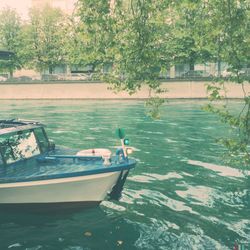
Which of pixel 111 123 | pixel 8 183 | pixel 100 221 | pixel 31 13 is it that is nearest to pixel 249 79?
pixel 100 221

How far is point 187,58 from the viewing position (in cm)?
6344

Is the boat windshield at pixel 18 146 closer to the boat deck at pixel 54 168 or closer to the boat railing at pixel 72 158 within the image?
the boat deck at pixel 54 168

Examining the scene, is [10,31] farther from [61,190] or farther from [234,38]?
[234,38]

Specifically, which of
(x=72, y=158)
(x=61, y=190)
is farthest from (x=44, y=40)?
(x=61, y=190)

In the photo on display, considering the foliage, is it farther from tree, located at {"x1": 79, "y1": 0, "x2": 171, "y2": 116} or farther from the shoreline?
the shoreline

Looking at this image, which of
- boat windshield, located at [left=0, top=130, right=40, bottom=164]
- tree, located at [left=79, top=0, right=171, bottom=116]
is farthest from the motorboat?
tree, located at [left=79, top=0, right=171, bottom=116]

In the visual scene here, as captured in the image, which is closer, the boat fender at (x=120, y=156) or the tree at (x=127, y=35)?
the tree at (x=127, y=35)

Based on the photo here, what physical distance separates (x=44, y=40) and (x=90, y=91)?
59.1 feet

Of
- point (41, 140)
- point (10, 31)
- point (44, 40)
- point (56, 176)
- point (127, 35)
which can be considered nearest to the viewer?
point (127, 35)

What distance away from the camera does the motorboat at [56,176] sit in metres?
12.0

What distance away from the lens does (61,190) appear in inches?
485

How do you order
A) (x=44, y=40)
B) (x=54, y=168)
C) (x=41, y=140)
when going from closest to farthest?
(x=54, y=168) < (x=41, y=140) < (x=44, y=40)

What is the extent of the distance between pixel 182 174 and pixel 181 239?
21.8ft

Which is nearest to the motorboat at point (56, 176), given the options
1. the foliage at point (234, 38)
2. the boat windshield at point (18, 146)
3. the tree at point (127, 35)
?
the boat windshield at point (18, 146)
